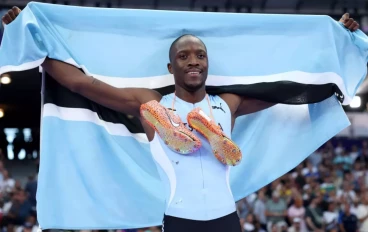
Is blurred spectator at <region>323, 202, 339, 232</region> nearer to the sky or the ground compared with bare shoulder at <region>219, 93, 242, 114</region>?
nearer to the ground

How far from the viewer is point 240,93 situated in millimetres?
4227

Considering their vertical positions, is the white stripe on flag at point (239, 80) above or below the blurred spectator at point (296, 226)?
above

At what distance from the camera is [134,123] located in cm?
437

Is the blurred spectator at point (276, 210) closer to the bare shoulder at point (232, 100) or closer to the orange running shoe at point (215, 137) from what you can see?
the bare shoulder at point (232, 100)

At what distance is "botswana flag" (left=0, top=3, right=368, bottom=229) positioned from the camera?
4.13 m

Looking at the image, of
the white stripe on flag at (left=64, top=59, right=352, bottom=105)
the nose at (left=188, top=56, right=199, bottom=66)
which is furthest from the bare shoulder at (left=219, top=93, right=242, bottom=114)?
the nose at (left=188, top=56, right=199, bottom=66)

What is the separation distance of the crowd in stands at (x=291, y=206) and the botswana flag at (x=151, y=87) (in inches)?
190

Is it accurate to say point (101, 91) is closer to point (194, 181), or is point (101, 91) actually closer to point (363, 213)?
point (194, 181)

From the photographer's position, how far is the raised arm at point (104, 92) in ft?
12.9

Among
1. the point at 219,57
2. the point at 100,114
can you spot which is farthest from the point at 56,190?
the point at 219,57

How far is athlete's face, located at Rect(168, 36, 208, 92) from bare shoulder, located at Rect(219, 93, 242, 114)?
332mm

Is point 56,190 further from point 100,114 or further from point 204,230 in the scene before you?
point 204,230

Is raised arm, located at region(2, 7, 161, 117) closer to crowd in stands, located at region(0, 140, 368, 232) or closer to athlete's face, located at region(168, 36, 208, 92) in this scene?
athlete's face, located at region(168, 36, 208, 92)

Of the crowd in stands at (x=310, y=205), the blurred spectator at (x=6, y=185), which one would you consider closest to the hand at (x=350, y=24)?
the crowd in stands at (x=310, y=205)
